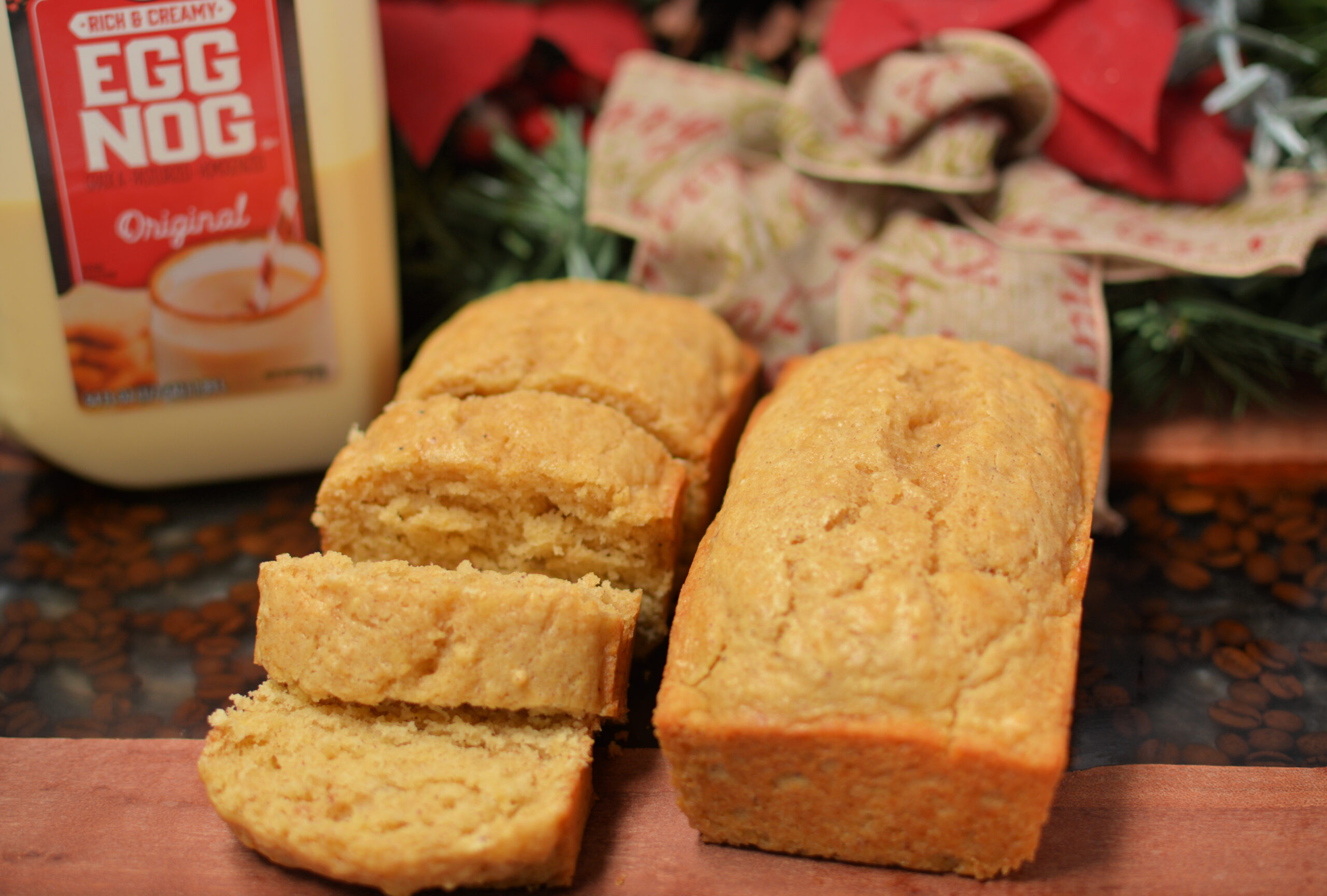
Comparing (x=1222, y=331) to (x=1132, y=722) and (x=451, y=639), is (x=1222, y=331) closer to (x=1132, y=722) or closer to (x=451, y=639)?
(x=1132, y=722)

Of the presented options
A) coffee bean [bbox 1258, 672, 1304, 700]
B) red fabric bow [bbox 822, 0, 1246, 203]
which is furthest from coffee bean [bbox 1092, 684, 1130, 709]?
red fabric bow [bbox 822, 0, 1246, 203]

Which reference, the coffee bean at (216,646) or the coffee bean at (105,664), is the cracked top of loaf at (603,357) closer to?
the coffee bean at (216,646)

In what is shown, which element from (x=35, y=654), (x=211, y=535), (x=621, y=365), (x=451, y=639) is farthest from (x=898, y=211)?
(x=35, y=654)

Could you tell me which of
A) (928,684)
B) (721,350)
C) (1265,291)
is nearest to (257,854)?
(928,684)

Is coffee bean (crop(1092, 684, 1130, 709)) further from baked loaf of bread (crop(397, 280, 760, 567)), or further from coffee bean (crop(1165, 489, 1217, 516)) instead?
baked loaf of bread (crop(397, 280, 760, 567))

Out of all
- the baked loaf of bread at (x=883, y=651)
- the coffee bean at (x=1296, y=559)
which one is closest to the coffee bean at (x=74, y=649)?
the baked loaf of bread at (x=883, y=651)

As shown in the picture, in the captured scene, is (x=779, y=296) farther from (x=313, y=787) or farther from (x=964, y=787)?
(x=313, y=787)

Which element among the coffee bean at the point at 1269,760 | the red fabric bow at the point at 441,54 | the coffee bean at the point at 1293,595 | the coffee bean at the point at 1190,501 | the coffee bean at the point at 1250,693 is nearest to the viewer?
the coffee bean at the point at 1269,760
